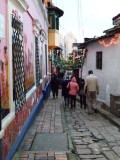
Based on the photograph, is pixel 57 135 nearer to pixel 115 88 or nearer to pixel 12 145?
pixel 12 145

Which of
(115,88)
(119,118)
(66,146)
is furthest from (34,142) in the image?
(115,88)

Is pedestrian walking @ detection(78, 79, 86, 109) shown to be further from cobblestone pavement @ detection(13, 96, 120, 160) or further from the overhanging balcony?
the overhanging balcony

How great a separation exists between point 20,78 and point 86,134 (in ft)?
8.50

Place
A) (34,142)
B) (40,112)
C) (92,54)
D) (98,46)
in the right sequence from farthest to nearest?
(92,54) → (98,46) → (40,112) → (34,142)

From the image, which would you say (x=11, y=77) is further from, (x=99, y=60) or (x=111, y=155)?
(x=99, y=60)

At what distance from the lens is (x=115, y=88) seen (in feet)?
55.9

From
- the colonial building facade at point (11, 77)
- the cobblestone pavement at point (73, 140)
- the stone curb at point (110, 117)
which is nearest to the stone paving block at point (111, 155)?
the cobblestone pavement at point (73, 140)

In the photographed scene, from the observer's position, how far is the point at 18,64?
8.58 metres

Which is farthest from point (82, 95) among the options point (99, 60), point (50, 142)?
point (50, 142)

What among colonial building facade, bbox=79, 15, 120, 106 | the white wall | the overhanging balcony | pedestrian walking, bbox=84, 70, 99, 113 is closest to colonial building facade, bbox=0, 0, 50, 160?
pedestrian walking, bbox=84, 70, 99, 113

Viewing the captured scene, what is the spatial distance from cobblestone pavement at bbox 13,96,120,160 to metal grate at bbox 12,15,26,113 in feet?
3.38

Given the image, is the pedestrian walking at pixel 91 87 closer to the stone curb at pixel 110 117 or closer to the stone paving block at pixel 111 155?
the stone curb at pixel 110 117

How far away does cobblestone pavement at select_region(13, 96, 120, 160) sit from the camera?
7.52m

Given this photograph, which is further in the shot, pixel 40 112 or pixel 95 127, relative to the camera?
pixel 40 112
